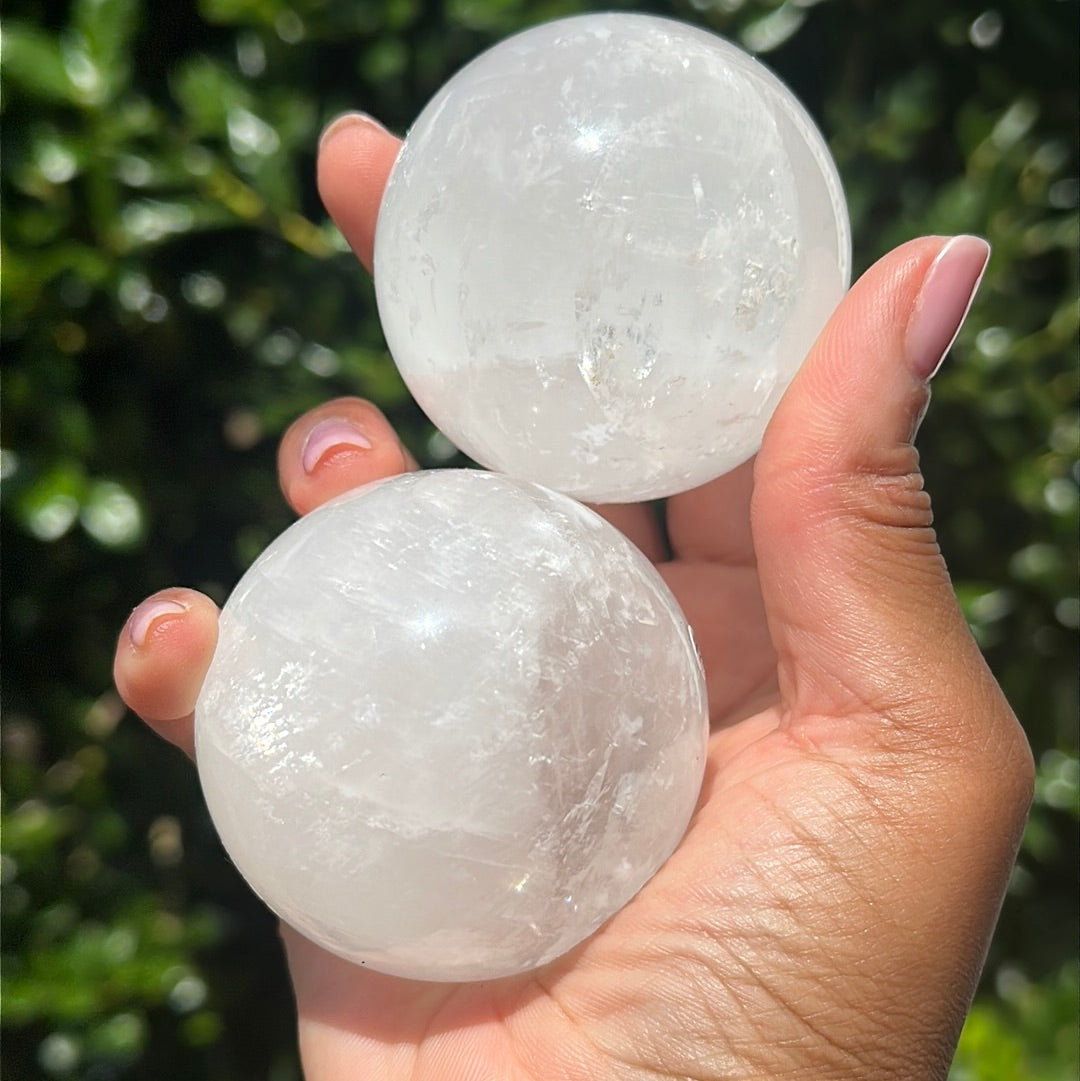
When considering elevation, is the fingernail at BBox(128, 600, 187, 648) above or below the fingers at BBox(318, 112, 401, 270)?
below

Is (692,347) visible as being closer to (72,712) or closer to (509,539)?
(509,539)

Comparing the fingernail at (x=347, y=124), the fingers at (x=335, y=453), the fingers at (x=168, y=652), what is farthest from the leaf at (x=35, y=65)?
the fingers at (x=168, y=652)

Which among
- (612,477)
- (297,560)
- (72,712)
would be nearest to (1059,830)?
(612,477)

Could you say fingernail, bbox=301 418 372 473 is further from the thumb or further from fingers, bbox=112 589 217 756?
the thumb

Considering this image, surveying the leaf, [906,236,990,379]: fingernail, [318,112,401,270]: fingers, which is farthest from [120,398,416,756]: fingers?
[906,236,990,379]: fingernail

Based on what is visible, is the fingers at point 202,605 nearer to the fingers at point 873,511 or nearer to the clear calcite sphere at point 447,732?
the clear calcite sphere at point 447,732

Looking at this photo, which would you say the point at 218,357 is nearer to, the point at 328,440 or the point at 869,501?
the point at 328,440
